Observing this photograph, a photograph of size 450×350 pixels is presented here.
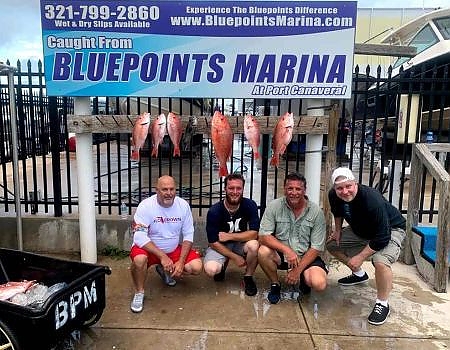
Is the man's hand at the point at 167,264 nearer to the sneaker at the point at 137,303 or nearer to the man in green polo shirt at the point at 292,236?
the sneaker at the point at 137,303

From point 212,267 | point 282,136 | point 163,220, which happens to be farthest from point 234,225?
point 282,136

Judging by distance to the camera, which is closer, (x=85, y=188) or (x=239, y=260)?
(x=239, y=260)

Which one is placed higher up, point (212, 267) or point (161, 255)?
point (161, 255)

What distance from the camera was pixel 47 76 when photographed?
418cm

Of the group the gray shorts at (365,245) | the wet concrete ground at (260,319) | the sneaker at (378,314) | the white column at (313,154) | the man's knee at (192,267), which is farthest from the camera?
the white column at (313,154)

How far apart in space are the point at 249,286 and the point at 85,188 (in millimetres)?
1951

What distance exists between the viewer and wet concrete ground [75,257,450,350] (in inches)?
127

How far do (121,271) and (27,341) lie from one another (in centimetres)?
202

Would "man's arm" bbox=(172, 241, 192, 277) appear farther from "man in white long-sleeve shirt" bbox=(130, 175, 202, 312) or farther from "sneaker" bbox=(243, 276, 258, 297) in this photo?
"sneaker" bbox=(243, 276, 258, 297)

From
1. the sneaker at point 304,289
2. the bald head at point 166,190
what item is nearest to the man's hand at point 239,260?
the sneaker at point 304,289

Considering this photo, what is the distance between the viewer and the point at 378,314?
3.57 meters

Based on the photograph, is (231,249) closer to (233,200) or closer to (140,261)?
(233,200)

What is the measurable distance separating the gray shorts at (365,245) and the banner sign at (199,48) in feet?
4.46

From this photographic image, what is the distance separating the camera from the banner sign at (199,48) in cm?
406
